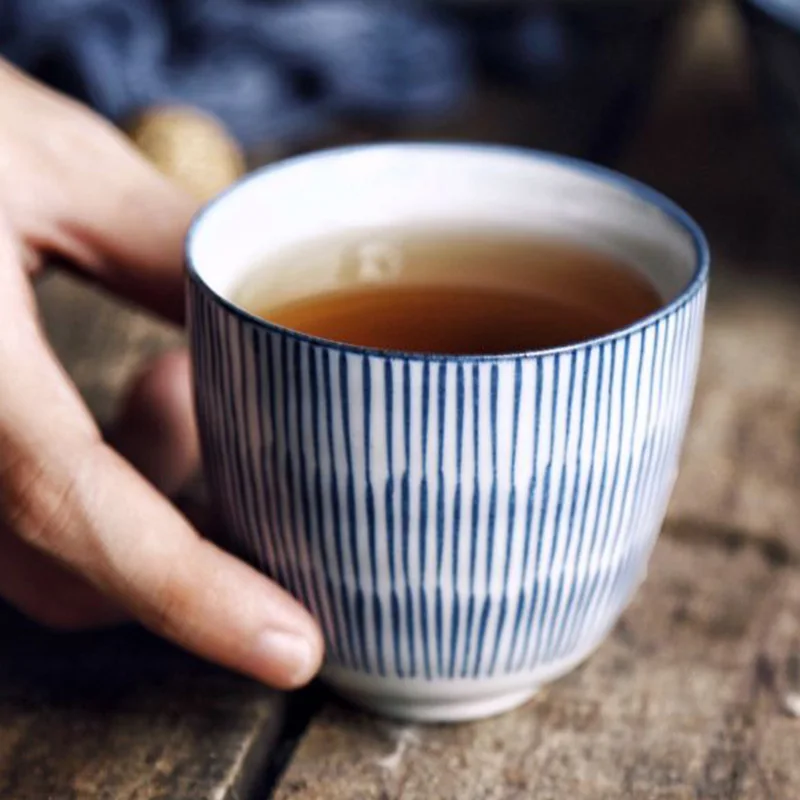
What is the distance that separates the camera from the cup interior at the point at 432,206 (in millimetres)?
451

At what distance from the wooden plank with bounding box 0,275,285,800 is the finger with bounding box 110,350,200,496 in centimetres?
9

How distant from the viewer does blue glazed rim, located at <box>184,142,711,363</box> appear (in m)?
0.35

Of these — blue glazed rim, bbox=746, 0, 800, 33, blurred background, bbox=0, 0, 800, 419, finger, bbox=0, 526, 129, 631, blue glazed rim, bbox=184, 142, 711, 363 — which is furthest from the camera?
blurred background, bbox=0, 0, 800, 419

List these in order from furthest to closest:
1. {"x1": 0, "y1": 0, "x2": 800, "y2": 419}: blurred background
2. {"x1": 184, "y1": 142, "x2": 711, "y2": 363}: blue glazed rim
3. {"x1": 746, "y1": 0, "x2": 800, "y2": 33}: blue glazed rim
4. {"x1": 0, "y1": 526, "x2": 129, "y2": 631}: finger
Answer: {"x1": 0, "y1": 0, "x2": 800, "y2": 419}: blurred background, {"x1": 746, "y1": 0, "x2": 800, "y2": 33}: blue glazed rim, {"x1": 0, "y1": 526, "x2": 129, "y2": 631}: finger, {"x1": 184, "y1": 142, "x2": 711, "y2": 363}: blue glazed rim

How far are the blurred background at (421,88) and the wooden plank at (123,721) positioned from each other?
0.28 m

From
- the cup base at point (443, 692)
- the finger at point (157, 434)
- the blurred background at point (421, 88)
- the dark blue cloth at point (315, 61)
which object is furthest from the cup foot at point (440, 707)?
the dark blue cloth at point (315, 61)

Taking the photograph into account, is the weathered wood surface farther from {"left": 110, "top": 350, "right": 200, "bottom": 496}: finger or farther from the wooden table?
{"left": 110, "top": 350, "right": 200, "bottom": 496}: finger

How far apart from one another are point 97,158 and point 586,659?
266 millimetres

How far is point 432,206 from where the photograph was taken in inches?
19.5

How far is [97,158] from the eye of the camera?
53 cm

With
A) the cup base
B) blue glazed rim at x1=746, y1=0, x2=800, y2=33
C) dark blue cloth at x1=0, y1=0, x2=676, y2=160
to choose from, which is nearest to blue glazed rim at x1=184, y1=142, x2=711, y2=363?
the cup base

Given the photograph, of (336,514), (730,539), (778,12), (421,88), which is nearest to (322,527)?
(336,514)

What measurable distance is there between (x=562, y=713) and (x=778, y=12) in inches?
14.4

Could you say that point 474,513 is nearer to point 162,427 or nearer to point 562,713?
point 562,713
